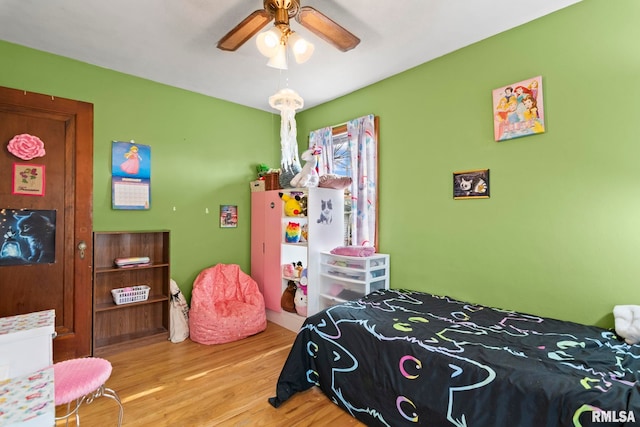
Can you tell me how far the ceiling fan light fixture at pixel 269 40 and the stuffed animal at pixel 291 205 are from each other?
1627mm

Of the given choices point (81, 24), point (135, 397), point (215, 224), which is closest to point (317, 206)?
point (215, 224)

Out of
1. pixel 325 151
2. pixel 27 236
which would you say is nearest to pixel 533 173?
pixel 325 151

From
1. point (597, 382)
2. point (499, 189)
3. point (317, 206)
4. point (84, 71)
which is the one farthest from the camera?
point (317, 206)

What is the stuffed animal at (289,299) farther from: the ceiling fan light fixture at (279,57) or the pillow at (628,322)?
the pillow at (628,322)

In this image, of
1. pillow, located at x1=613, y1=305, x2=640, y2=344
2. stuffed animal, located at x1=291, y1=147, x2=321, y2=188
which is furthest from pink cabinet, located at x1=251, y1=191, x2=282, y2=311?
pillow, located at x1=613, y1=305, x2=640, y2=344

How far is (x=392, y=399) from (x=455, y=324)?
0.61 m

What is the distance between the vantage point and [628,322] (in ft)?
5.61

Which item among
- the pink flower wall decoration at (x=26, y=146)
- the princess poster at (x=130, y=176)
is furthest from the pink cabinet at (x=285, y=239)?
the pink flower wall decoration at (x=26, y=146)

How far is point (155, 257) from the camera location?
127 inches

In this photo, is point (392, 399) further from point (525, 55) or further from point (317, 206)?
point (525, 55)

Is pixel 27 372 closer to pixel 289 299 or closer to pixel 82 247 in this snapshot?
pixel 82 247

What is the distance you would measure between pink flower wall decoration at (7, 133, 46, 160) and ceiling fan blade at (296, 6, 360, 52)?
7.22ft

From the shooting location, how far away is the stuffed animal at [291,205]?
3273mm

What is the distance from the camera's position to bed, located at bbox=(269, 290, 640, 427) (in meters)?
1.28
